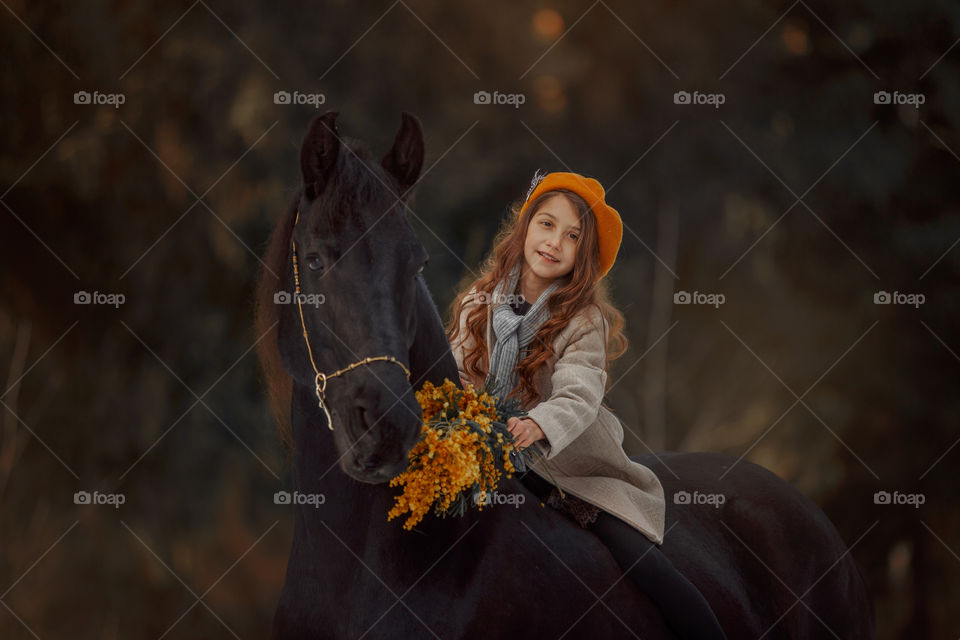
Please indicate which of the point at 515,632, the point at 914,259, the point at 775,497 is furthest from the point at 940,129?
the point at 515,632

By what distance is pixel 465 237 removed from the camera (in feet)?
20.2

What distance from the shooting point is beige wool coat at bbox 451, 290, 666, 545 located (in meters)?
2.30

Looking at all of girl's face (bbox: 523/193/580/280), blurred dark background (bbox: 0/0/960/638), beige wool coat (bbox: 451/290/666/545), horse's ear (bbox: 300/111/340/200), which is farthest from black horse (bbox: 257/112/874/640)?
blurred dark background (bbox: 0/0/960/638)

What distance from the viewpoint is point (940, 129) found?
593 cm

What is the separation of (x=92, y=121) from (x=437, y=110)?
2.16 metres

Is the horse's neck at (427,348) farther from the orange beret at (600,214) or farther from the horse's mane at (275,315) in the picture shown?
the orange beret at (600,214)

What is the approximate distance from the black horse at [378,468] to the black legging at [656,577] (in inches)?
1.4

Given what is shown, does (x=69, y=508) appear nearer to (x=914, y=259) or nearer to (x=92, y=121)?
(x=92, y=121)

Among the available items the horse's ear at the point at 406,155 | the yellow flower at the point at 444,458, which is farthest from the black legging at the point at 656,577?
the horse's ear at the point at 406,155

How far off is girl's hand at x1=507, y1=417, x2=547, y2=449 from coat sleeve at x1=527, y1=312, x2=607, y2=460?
13 millimetres

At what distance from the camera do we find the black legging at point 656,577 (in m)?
2.45

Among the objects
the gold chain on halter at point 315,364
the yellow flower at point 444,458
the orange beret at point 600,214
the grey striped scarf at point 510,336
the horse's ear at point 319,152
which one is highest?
the orange beret at point 600,214

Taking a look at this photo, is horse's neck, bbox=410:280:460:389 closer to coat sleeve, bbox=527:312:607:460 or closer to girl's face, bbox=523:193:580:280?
coat sleeve, bbox=527:312:607:460

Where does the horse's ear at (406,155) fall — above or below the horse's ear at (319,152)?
above
